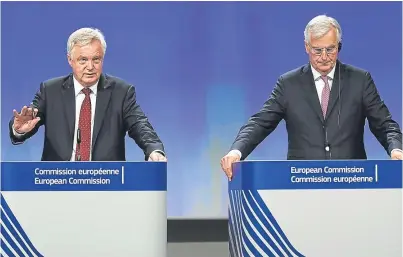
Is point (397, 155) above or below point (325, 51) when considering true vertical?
below

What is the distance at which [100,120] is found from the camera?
4.11 metres

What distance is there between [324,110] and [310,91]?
13cm

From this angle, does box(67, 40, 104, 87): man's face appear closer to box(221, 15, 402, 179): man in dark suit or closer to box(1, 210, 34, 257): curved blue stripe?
box(221, 15, 402, 179): man in dark suit

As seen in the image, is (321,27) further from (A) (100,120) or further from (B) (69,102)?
(B) (69,102)

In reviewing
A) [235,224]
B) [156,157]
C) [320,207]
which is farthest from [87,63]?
[320,207]

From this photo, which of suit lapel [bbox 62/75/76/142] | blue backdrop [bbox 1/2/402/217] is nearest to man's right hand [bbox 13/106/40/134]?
suit lapel [bbox 62/75/76/142]

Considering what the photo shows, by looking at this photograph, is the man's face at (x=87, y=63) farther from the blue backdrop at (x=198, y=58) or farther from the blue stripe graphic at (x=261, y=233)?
the blue stripe graphic at (x=261, y=233)

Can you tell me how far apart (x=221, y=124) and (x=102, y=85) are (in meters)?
1.27

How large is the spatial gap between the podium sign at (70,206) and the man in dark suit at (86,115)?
0.57 meters

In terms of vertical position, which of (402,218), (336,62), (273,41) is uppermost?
(273,41)

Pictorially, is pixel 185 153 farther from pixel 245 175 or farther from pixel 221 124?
pixel 245 175

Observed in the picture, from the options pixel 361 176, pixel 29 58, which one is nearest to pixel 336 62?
pixel 361 176

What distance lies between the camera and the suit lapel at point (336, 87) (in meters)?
4.09

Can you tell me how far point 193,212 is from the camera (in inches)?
207
